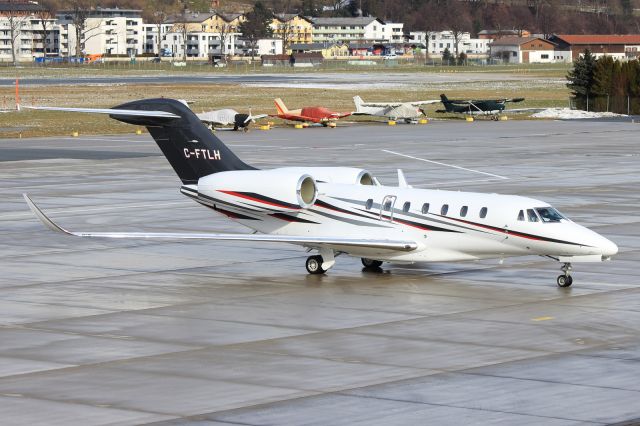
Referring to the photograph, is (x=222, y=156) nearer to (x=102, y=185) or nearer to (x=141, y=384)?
(x=141, y=384)

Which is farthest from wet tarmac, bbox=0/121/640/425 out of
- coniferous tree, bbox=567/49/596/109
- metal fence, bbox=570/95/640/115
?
coniferous tree, bbox=567/49/596/109

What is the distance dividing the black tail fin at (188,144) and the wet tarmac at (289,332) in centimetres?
262

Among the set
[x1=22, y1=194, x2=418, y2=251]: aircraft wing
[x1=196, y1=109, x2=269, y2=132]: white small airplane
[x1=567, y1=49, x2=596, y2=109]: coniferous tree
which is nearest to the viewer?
[x1=22, y1=194, x2=418, y2=251]: aircraft wing

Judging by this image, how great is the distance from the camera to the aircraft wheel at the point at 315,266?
1293 inches

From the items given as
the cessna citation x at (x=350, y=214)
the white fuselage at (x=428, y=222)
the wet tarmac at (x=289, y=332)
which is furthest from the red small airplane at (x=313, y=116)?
the white fuselage at (x=428, y=222)

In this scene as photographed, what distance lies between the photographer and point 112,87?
14725 centimetres

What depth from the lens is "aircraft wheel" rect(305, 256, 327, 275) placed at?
32844mm

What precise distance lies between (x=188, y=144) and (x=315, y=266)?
4.86 meters

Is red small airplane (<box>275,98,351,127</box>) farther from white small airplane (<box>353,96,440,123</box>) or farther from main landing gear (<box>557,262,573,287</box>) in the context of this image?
main landing gear (<box>557,262,573,287</box>)

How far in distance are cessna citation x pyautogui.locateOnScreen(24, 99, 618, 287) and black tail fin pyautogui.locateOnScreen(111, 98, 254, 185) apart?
0.03 meters

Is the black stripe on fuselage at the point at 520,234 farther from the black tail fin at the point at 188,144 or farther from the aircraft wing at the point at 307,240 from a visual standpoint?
the black tail fin at the point at 188,144

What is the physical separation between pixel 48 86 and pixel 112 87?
8.12 m

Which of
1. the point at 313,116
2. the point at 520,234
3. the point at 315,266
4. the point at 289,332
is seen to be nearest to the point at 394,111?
the point at 313,116

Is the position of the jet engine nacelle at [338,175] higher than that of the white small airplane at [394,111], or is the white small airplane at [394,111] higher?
the jet engine nacelle at [338,175]
